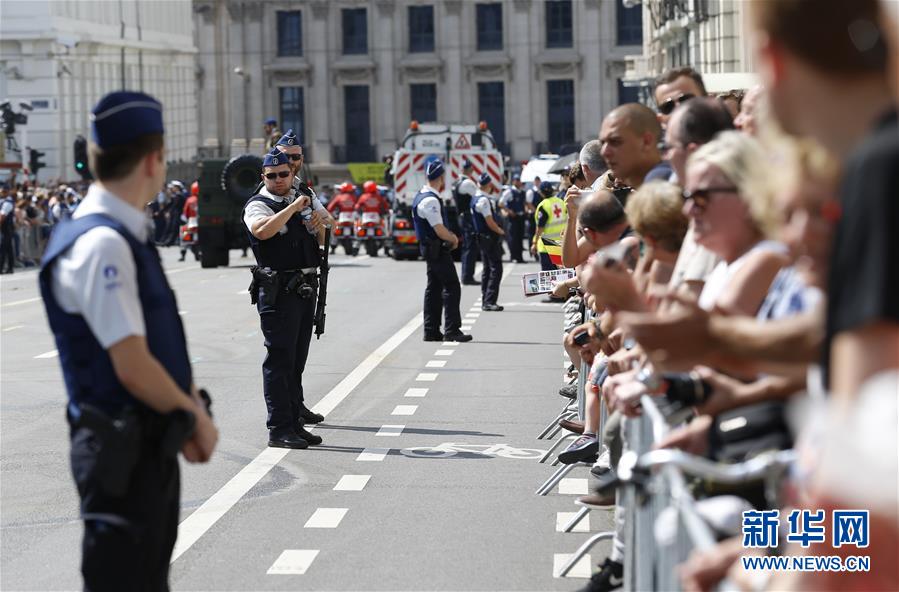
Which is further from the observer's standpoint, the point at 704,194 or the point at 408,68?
the point at 408,68

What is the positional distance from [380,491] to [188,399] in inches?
181

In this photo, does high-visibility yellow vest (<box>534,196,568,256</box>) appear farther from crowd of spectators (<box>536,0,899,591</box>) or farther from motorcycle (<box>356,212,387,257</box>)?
motorcycle (<box>356,212,387,257</box>)

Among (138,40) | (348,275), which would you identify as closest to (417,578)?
(348,275)

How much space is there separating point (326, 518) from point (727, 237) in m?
4.06

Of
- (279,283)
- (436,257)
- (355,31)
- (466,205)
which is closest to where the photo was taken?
(279,283)

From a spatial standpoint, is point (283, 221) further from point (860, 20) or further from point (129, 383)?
point (860, 20)

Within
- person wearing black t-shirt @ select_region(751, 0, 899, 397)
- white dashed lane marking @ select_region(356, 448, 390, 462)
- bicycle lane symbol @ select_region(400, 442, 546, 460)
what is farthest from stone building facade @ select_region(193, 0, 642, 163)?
person wearing black t-shirt @ select_region(751, 0, 899, 397)

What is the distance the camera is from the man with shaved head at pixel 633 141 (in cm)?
809

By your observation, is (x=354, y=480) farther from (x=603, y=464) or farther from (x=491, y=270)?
(x=491, y=270)

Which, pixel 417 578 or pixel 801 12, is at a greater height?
pixel 801 12

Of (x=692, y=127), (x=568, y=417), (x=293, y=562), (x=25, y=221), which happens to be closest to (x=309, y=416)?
(x=568, y=417)

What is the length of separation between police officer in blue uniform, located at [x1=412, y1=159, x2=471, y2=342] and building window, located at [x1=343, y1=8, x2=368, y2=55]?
7576 cm

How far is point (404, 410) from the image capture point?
13.3 metres

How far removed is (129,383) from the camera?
198 inches
